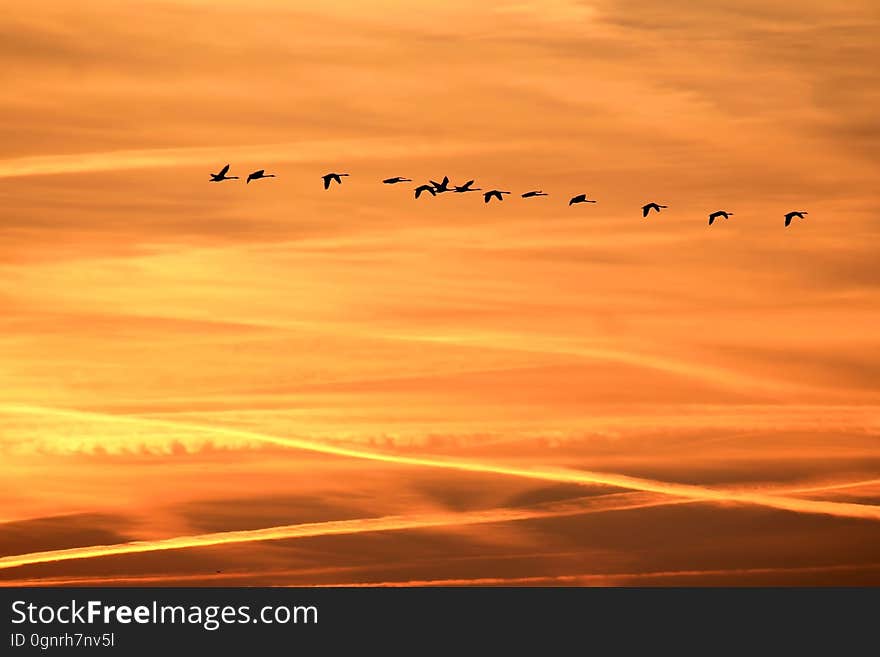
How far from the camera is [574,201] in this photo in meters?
167

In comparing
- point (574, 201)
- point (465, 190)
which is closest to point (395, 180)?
point (465, 190)

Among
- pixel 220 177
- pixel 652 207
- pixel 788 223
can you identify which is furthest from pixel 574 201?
pixel 220 177

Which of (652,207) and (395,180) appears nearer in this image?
(395,180)

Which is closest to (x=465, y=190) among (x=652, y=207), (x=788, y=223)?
(x=652, y=207)

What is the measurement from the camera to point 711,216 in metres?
169

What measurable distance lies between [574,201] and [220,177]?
30.8 m

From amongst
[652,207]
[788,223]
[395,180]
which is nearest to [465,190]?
[395,180]

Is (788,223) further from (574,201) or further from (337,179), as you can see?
(337,179)

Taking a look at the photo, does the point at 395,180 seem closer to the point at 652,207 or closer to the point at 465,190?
the point at 465,190

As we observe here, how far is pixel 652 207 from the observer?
17162 centimetres

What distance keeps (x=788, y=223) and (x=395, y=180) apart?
35.7m

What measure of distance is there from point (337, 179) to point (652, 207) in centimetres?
2853

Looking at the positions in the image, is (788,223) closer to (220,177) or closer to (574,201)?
(574,201)

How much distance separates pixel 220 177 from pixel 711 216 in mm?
43384
